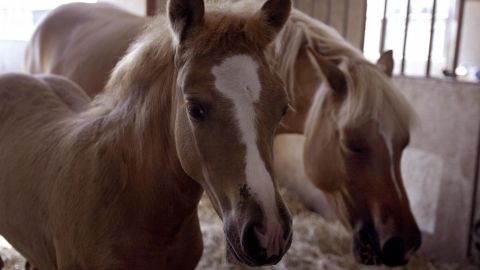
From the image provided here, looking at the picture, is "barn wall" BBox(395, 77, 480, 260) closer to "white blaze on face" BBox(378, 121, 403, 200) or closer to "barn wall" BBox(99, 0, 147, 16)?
"white blaze on face" BBox(378, 121, 403, 200)

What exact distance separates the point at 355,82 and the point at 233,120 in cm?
119

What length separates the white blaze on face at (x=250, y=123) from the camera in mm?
1042

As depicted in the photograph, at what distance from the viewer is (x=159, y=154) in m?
1.39

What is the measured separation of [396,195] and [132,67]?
3.98 feet

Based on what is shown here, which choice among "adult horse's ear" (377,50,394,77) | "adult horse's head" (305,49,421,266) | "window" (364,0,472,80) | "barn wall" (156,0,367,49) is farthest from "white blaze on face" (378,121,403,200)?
"window" (364,0,472,80)

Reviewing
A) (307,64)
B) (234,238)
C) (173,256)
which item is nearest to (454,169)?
(307,64)

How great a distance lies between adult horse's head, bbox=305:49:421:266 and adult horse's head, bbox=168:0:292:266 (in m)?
0.94

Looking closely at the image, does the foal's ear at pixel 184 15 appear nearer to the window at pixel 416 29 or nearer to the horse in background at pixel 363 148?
the horse in background at pixel 363 148

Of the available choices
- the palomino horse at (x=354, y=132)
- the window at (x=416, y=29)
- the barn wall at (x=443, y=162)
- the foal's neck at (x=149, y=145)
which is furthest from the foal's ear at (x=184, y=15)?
the window at (x=416, y=29)

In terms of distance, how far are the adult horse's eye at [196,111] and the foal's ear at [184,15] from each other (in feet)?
0.63

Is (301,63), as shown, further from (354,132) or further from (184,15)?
(184,15)

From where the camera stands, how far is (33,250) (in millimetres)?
1606

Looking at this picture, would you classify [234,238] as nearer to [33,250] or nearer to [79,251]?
[79,251]

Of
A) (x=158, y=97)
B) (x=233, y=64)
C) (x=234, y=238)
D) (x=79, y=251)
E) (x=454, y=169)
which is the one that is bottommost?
(x=454, y=169)
